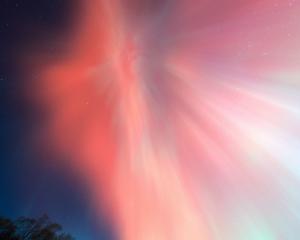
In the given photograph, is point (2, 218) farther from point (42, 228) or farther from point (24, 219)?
point (42, 228)

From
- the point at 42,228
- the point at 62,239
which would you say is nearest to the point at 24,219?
the point at 42,228

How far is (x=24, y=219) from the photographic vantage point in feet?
101

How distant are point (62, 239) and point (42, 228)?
8.37 feet

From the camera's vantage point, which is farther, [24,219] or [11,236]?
[24,219]

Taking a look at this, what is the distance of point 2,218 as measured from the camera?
2931 cm

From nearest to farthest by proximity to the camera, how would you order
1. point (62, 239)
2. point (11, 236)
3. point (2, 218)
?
1. point (11, 236)
2. point (2, 218)
3. point (62, 239)

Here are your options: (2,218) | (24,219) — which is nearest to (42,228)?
(24,219)

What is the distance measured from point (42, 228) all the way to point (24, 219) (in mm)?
2205

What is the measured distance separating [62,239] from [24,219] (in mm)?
4723

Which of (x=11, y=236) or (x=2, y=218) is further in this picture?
(x=2, y=218)

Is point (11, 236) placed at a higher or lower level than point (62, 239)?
lower

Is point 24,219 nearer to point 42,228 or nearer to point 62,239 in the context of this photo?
point 42,228

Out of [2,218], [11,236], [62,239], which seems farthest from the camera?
[62,239]

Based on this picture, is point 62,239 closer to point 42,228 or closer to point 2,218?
point 42,228
